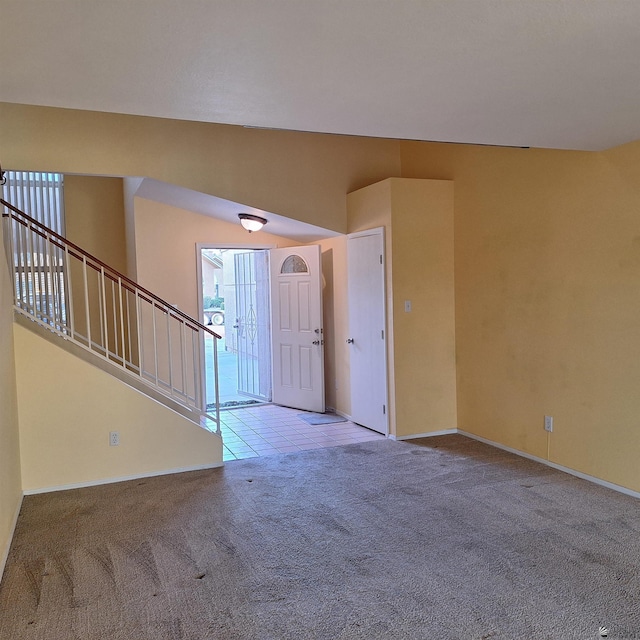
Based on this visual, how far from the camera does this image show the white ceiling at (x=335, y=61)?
67.9 inches

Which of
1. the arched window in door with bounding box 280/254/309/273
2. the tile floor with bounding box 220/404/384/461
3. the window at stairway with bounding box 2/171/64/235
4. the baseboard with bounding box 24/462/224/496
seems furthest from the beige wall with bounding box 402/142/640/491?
the window at stairway with bounding box 2/171/64/235

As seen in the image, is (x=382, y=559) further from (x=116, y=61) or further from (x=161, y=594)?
(x=116, y=61)

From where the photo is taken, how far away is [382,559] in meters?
2.79

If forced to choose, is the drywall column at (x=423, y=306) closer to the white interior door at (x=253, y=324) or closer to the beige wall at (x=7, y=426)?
the white interior door at (x=253, y=324)

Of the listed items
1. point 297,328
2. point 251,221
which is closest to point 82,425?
point 251,221

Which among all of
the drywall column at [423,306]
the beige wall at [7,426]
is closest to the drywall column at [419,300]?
the drywall column at [423,306]

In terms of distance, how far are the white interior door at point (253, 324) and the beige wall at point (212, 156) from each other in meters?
1.37

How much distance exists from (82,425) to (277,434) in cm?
197

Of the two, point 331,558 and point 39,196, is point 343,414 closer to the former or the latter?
point 331,558

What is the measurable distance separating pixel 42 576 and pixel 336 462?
7.54 feet

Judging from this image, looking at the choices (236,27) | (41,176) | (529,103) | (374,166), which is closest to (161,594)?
(236,27)

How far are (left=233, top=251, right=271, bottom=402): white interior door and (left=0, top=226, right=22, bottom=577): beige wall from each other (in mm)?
3449

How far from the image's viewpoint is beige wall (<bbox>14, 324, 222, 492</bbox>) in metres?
3.84

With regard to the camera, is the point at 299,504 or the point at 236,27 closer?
the point at 236,27
